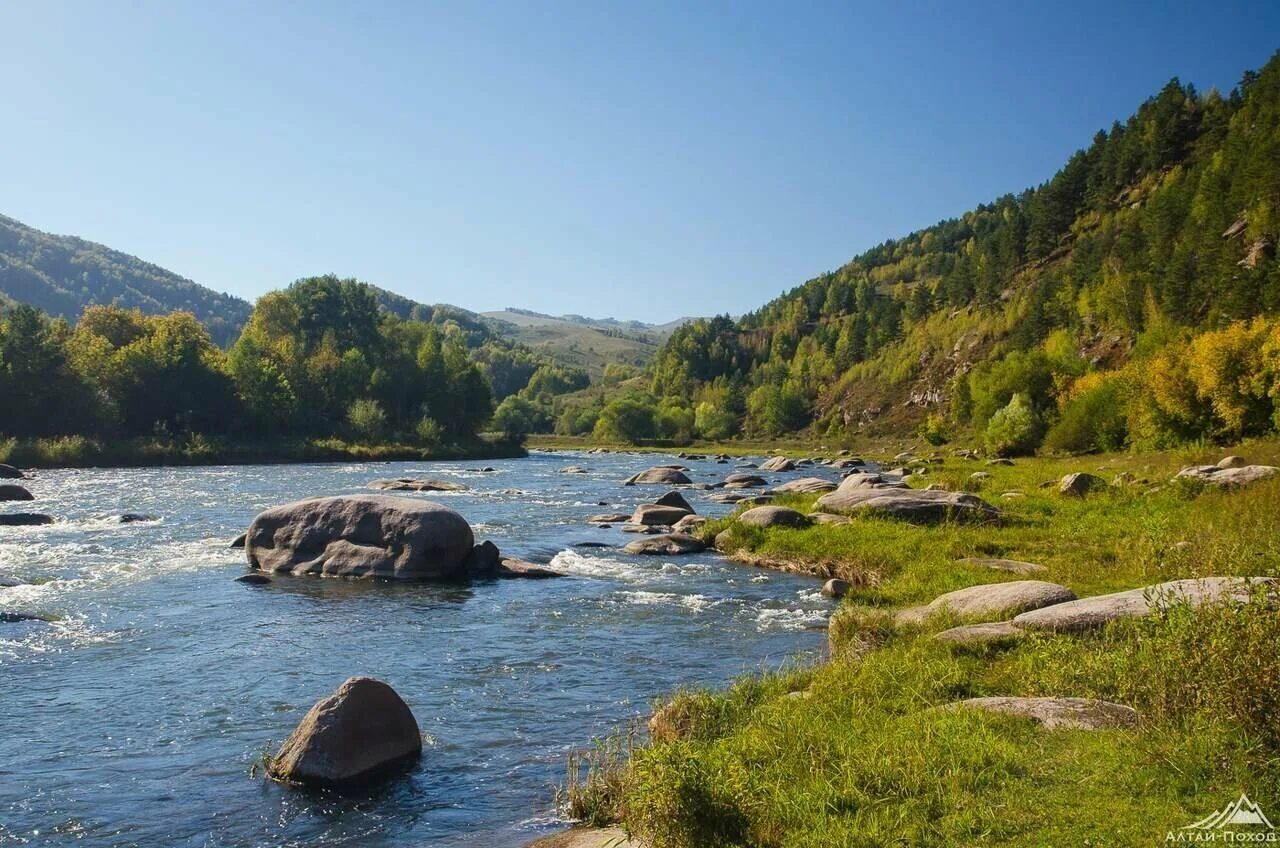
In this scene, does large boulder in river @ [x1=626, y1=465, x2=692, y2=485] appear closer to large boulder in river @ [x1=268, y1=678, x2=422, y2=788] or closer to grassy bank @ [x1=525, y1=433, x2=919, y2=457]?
large boulder in river @ [x1=268, y1=678, x2=422, y2=788]

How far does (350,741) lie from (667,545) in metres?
20.0

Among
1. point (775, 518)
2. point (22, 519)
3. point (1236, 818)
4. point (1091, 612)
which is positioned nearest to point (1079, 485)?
point (775, 518)

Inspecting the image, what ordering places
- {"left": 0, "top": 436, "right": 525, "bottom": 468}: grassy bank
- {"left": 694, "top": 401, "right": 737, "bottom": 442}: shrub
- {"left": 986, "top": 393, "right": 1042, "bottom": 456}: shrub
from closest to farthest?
{"left": 0, "top": 436, "right": 525, "bottom": 468}: grassy bank < {"left": 986, "top": 393, "right": 1042, "bottom": 456}: shrub < {"left": 694, "top": 401, "right": 737, "bottom": 442}: shrub

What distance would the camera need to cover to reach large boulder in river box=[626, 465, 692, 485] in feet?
214

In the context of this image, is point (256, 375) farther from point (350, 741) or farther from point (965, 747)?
point (965, 747)

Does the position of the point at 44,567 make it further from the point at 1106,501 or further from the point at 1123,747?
the point at 1106,501

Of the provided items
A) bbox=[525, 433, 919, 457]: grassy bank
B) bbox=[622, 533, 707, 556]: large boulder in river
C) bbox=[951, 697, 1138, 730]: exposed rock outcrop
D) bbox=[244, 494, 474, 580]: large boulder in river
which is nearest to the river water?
bbox=[622, 533, 707, 556]: large boulder in river

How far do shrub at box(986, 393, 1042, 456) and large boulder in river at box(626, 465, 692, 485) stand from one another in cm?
3103

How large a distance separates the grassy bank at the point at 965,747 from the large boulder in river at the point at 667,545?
15.2m

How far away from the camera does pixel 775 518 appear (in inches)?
1206

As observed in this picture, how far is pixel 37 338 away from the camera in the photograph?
8056 cm

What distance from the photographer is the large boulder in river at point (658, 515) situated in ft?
125

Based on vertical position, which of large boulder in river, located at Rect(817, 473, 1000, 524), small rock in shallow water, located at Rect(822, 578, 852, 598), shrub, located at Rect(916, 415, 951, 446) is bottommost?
small rock in shallow water, located at Rect(822, 578, 852, 598)

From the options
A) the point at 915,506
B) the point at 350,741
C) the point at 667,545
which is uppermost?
the point at 915,506
